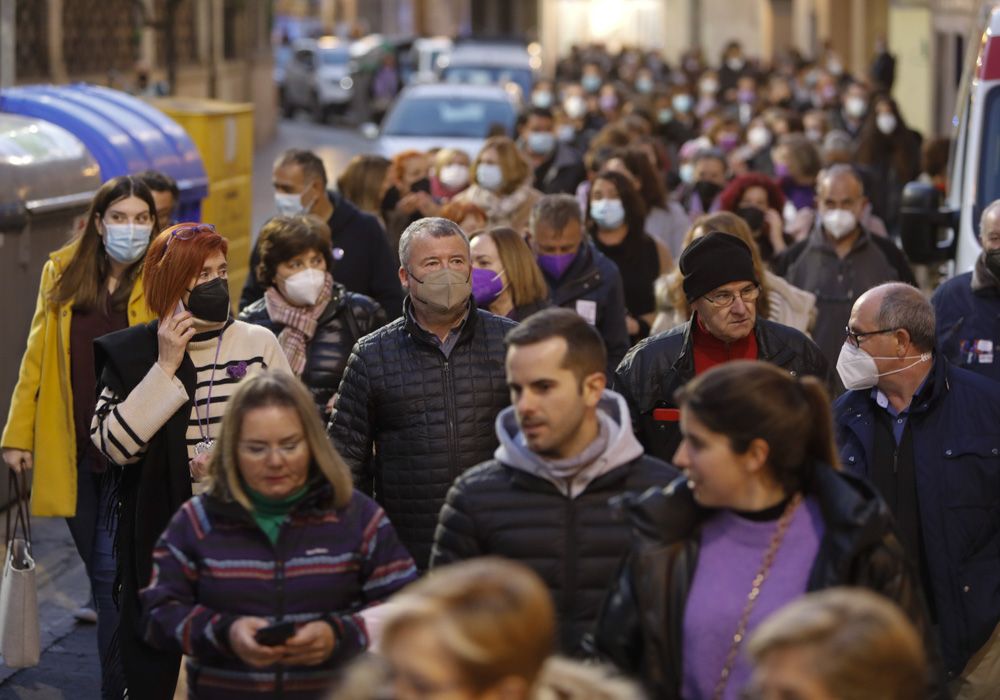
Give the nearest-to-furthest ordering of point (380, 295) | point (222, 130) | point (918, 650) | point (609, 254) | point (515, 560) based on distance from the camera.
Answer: point (918, 650) < point (515, 560) < point (380, 295) < point (609, 254) < point (222, 130)

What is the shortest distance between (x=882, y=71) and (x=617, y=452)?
24.0 m

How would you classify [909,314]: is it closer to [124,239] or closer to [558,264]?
[124,239]

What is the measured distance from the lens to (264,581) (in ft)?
15.2

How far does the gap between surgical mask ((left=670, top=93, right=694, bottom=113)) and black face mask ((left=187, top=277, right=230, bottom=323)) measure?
811 inches

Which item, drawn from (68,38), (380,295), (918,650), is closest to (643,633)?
(918,650)

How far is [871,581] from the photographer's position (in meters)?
4.04

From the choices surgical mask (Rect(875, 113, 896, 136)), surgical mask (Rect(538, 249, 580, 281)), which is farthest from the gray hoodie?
surgical mask (Rect(875, 113, 896, 136))

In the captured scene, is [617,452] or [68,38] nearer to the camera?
[617,452]

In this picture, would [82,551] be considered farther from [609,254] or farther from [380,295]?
[609,254]

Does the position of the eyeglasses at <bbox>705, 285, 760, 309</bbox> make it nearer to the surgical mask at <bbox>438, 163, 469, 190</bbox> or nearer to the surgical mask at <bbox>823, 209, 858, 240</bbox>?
the surgical mask at <bbox>823, 209, 858, 240</bbox>

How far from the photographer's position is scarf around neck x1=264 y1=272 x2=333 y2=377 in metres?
7.46

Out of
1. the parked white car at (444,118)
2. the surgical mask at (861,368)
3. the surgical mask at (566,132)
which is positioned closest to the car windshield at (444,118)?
the parked white car at (444,118)

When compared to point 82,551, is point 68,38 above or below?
above

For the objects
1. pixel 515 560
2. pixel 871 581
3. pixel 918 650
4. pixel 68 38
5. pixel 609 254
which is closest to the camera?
pixel 918 650
